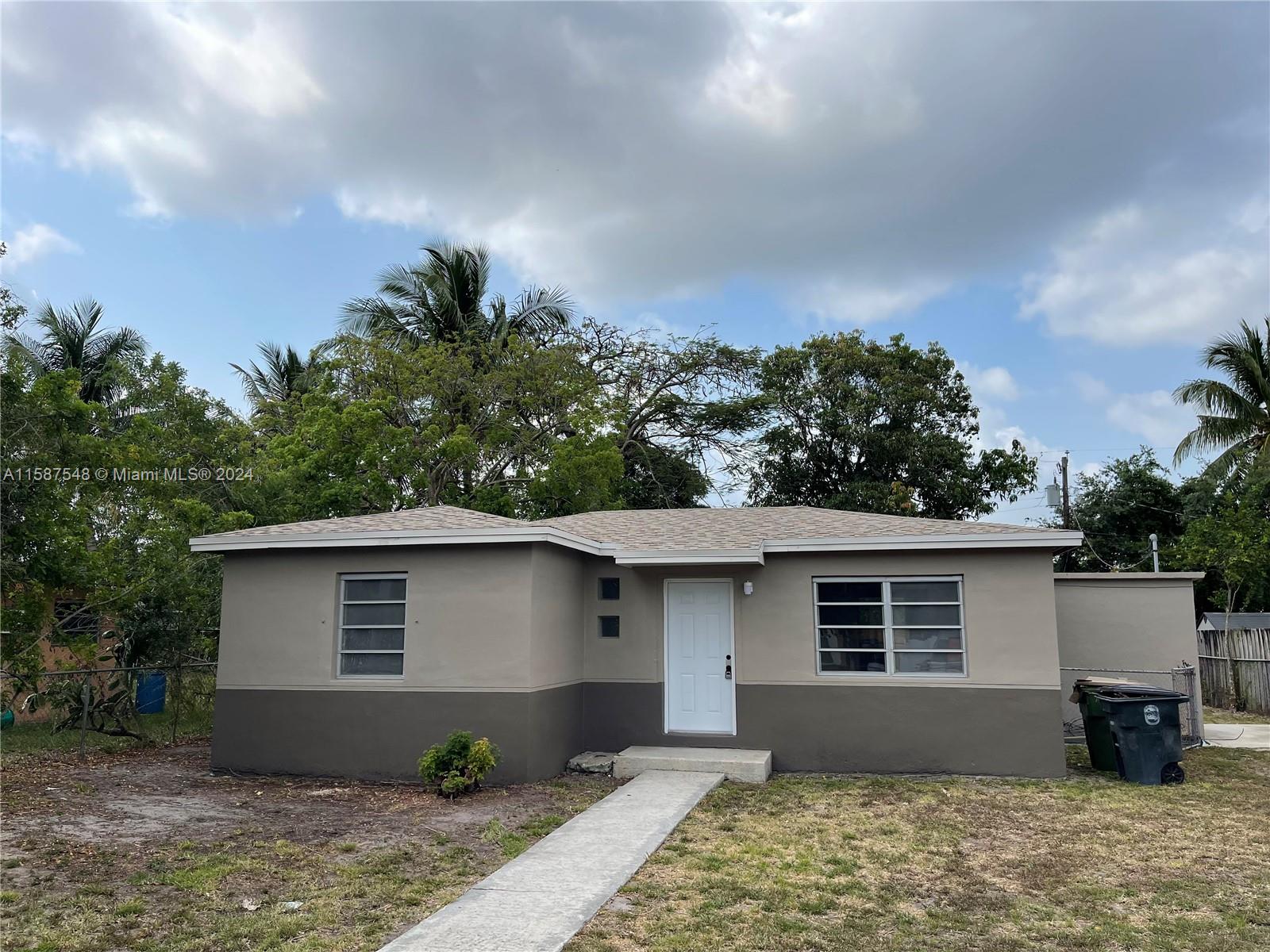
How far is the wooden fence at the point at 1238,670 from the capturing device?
17.4 metres

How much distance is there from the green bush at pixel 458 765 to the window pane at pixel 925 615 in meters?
5.10

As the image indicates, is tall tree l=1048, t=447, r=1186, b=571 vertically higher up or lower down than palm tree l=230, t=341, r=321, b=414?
lower down

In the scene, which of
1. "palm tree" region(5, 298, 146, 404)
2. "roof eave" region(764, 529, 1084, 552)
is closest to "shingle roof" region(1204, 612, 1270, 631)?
"roof eave" region(764, 529, 1084, 552)

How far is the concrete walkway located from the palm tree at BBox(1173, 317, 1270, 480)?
36.6 ft

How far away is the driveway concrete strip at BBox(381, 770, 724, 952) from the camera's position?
4.92m

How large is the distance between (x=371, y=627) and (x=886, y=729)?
6312mm

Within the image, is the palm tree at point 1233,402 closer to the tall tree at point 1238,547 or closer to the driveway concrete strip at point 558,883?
the tall tree at point 1238,547

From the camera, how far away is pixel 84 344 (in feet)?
93.4

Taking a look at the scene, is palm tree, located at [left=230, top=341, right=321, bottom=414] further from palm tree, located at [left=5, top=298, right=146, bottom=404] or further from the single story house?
the single story house

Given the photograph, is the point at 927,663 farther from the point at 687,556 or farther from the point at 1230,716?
the point at 1230,716

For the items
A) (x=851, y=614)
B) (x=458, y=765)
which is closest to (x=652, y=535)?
(x=851, y=614)

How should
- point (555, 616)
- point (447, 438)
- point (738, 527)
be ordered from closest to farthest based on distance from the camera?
point (555, 616) → point (738, 527) → point (447, 438)

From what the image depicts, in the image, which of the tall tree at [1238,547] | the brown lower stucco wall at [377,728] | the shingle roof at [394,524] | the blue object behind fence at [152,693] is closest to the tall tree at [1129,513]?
the tall tree at [1238,547]

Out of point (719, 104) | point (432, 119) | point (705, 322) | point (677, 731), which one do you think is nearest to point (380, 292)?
point (705, 322)
